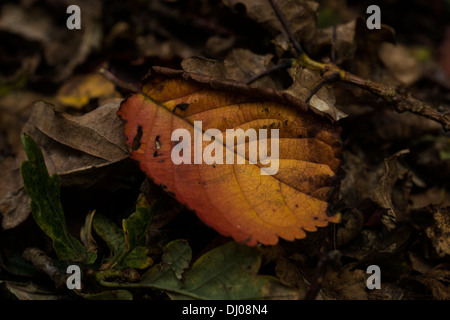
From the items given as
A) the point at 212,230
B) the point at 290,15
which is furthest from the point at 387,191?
the point at 290,15

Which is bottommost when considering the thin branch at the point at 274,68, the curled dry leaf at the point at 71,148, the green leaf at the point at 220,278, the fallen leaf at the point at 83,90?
the green leaf at the point at 220,278

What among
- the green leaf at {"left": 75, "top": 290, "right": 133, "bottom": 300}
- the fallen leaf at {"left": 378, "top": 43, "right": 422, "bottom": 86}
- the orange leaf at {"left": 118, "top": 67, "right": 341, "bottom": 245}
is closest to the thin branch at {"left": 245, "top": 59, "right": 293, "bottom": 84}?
the orange leaf at {"left": 118, "top": 67, "right": 341, "bottom": 245}

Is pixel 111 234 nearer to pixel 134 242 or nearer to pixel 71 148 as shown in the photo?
pixel 134 242

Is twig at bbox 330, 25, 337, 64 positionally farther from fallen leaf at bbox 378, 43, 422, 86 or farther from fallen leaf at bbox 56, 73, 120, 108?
fallen leaf at bbox 56, 73, 120, 108

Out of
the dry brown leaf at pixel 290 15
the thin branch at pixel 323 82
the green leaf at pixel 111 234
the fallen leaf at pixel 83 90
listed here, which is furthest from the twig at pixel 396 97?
the fallen leaf at pixel 83 90

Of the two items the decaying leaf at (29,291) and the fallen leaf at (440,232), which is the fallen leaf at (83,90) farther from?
the fallen leaf at (440,232)

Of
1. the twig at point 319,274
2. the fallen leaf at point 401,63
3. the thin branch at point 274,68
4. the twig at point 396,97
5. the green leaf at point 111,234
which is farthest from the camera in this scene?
the fallen leaf at point 401,63

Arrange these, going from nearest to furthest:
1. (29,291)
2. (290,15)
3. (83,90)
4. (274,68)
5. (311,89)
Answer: (29,291) < (311,89) < (274,68) < (290,15) < (83,90)
